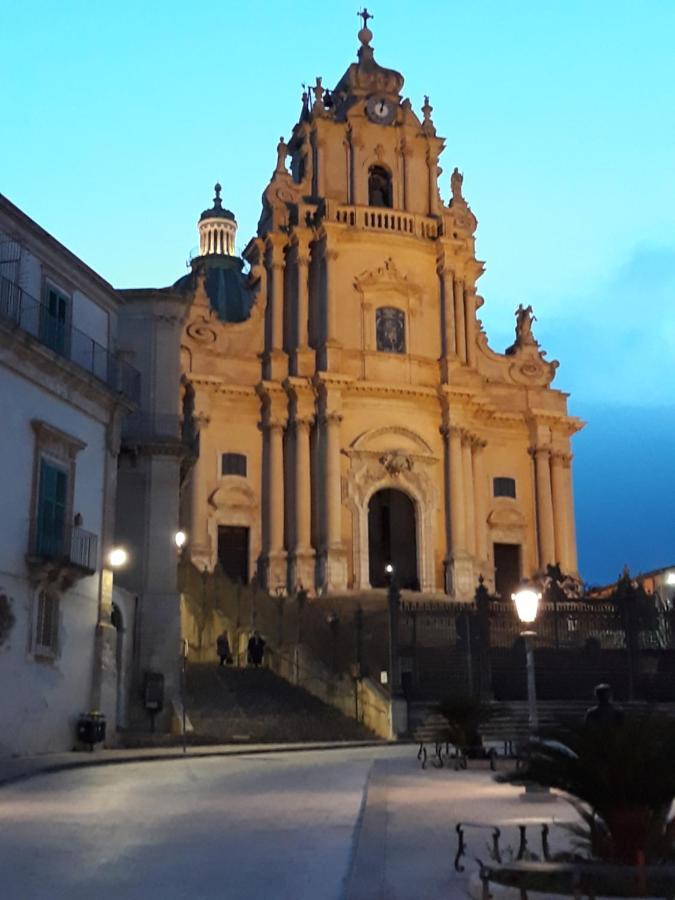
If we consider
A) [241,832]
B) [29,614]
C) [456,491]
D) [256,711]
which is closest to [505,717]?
[256,711]

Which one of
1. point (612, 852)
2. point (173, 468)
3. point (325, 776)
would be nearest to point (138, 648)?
point (173, 468)

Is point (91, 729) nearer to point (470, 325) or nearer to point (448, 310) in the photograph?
point (448, 310)

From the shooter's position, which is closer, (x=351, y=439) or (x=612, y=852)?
(x=612, y=852)

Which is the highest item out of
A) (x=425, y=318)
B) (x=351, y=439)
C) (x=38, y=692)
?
(x=425, y=318)

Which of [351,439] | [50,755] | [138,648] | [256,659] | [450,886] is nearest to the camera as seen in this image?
[450,886]

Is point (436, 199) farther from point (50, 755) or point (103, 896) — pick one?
point (103, 896)

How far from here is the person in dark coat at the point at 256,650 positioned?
3250 centimetres

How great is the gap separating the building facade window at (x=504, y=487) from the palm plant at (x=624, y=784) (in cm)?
4104

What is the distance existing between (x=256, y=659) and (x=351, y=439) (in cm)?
1494

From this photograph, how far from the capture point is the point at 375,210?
47844 millimetres

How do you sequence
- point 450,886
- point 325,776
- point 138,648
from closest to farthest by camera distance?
point 450,886, point 325,776, point 138,648

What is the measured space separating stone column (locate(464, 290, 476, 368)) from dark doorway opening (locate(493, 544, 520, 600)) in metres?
7.79

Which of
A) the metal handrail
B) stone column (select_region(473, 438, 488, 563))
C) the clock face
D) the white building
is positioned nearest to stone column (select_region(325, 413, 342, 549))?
stone column (select_region(473, 438, 488, 563))

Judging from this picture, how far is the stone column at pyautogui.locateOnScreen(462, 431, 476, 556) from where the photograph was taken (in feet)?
151
